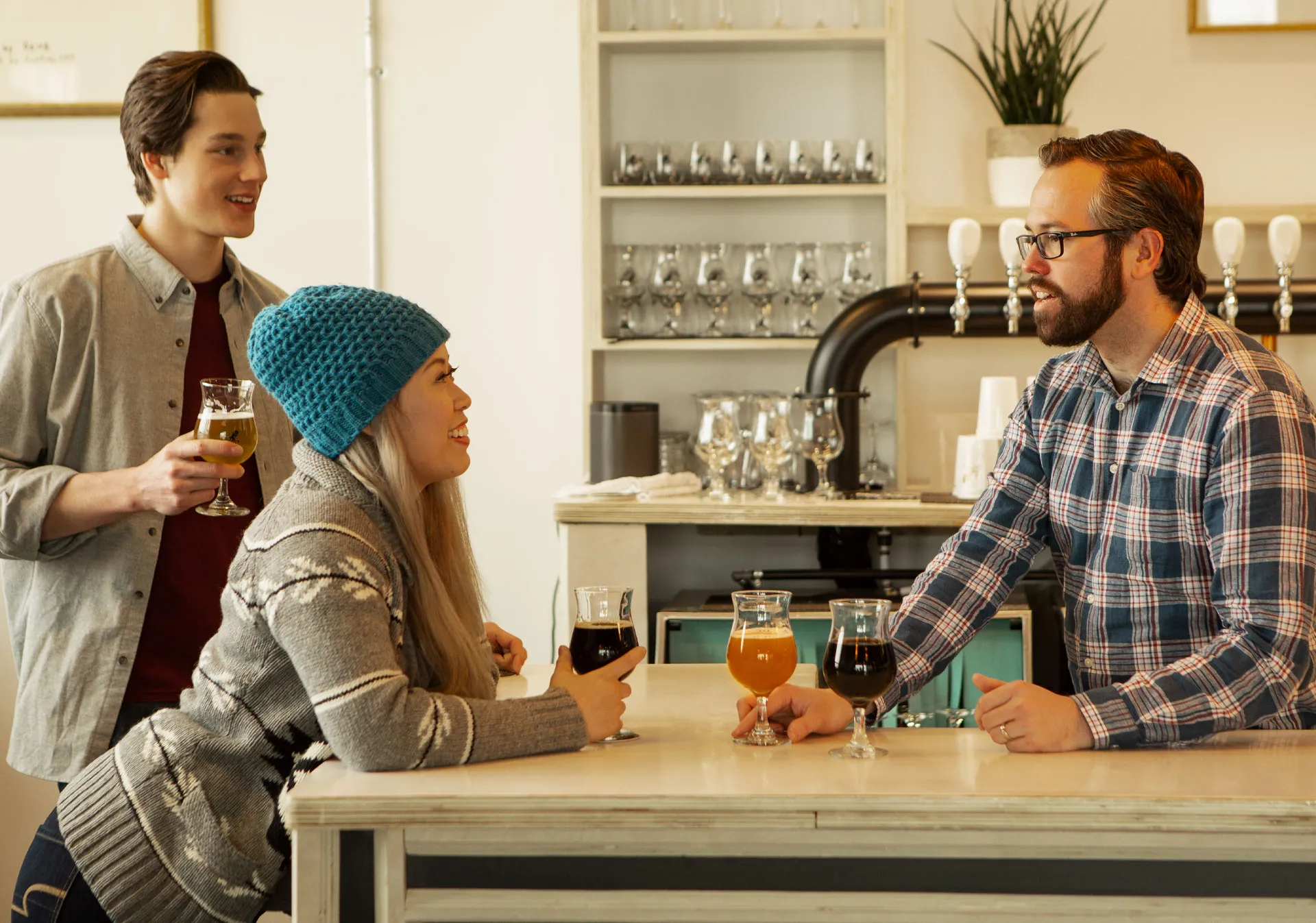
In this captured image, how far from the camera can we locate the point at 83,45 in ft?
12.6

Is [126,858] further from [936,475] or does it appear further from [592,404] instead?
[936,475]

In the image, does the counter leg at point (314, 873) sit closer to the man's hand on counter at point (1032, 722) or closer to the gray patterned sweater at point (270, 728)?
the gray patterned sweater at point (270, 728)

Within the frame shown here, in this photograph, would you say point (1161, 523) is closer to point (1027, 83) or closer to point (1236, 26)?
point (1027, 83)

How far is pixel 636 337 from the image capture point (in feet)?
12.3

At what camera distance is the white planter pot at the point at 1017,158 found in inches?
141

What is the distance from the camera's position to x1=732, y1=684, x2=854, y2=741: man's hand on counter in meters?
1.67

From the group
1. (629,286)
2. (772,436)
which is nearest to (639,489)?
(772,436)

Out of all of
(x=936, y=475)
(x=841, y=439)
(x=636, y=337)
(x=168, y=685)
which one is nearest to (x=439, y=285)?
(x=636, y=337)

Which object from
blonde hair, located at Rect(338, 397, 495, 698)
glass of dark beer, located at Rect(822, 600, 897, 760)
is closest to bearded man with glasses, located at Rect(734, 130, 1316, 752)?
glass of dark beer, located at Rect(822, 600, 897, 760)

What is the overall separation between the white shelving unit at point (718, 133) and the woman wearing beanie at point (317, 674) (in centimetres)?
207

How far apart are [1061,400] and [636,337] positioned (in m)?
1.85

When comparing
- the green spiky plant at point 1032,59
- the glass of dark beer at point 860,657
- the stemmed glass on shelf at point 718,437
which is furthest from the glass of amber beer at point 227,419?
the green spiky plant at point 1032,59

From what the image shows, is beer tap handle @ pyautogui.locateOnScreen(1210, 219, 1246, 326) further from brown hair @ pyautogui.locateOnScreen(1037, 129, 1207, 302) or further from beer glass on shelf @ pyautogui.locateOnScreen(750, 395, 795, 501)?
brown hair @ pyautogui.locateOnScreen(1037, 129, 1207, 302)

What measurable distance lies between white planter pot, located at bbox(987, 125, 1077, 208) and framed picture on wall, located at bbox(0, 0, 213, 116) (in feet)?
7.29
